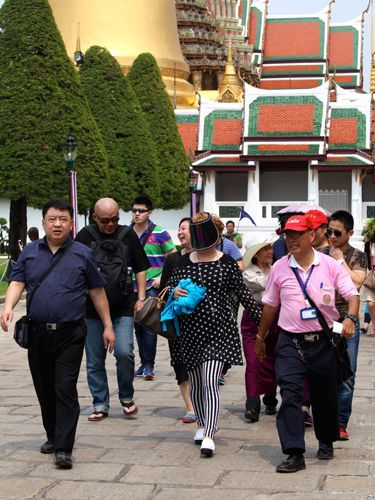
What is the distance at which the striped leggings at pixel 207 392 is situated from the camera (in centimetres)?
752

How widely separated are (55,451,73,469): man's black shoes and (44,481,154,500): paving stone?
34 centimetres

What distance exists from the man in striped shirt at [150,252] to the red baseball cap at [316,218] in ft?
9.98

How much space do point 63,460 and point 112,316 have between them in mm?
2001

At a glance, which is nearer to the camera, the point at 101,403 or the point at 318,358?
the point at 318,358

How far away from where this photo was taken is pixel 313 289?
723 centimetres

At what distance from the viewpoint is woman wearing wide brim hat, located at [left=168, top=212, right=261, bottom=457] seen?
7.69 m

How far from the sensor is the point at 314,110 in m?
49.0

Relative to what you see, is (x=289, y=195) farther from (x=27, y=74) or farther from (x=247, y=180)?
(x=27, y=74)

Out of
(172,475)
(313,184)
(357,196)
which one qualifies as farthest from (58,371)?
(313,184)

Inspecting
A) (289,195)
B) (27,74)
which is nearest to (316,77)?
(289,195)

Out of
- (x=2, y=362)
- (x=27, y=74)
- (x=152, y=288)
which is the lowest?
(x=2, y=362)

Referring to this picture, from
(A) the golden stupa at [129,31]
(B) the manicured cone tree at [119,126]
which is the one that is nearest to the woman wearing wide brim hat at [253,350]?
(B) the manicured cone tree at [119,126]

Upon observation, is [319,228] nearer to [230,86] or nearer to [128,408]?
[128,408]

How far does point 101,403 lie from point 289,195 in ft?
142
